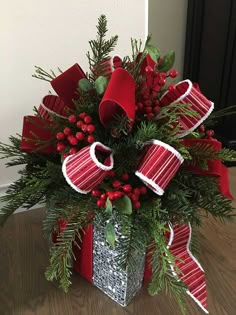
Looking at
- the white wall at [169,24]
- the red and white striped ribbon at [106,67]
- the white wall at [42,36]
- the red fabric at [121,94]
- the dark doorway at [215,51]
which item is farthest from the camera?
the white wall at [169,24]

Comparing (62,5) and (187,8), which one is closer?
(62,5)

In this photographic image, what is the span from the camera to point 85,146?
0.49 meters

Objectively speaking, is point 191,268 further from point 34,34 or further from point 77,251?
point 34,34

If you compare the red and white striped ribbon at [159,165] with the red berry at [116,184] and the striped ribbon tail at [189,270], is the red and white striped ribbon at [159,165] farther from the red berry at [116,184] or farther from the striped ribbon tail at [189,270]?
the striped ribbon tail at [189,270]

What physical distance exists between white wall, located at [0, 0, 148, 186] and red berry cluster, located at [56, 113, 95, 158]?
0.32 m

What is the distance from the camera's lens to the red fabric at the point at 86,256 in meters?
0.61

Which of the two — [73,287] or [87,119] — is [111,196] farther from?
[73,287]

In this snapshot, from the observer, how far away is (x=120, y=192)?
0.46 meters

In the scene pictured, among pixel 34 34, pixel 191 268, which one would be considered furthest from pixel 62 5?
→ pixel 191 268

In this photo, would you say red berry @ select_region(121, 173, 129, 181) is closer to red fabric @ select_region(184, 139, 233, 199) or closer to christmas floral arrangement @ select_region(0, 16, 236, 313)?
christmas floral arrangement @ select_region(0, 16, 236, 313)

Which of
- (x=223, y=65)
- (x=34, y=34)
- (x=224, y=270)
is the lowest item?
(x=224, y=270)

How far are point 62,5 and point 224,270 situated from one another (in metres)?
0.62

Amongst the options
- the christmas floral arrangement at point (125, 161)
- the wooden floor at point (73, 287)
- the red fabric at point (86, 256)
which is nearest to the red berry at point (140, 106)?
the christmas floral arrangement at point (125, 161)

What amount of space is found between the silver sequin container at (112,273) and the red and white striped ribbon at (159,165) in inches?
5.2
